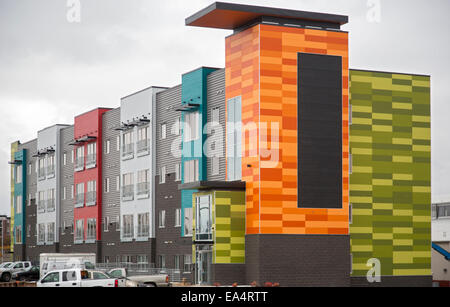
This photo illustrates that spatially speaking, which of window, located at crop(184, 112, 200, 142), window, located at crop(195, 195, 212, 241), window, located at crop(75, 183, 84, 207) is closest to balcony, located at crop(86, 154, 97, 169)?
window, located at crop(75, 183, 84, 207)

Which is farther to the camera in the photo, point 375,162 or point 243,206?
point 375,162

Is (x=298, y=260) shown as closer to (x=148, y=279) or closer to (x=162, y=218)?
(x=148, y=279)

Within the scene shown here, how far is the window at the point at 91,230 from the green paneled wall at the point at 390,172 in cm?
3151

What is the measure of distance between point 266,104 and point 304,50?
4.44m

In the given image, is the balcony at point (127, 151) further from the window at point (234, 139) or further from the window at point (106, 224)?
the window at point (234, 139)

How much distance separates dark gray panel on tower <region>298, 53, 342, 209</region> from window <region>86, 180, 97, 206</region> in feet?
106

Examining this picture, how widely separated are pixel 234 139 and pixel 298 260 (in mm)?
8777

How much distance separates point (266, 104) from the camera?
159 feet

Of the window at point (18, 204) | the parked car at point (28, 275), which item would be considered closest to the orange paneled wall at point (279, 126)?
the parked car at point (28, 275)

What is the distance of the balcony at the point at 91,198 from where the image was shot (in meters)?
76.5

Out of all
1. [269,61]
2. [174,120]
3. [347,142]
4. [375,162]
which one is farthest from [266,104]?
[174,120]

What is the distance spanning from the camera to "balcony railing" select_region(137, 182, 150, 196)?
215 feet
